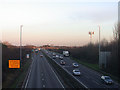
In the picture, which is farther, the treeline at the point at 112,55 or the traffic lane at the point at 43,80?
the treeline at the point at 112,55

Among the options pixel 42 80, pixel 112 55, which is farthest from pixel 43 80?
pixel 112 55

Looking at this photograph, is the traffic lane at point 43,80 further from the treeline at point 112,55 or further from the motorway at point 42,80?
the treeline at point 112,55

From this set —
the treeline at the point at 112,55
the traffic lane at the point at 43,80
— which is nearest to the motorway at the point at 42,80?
the traffic lane at the point at 43,80

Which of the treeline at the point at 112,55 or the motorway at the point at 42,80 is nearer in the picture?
the motorway at the point at 42,80

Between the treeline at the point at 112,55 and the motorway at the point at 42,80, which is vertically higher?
the treeline at the point at 112,55

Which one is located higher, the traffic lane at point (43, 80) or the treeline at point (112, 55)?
the treeline at point (112, 55)

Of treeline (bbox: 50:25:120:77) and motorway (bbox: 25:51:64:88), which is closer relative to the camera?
motorway (bbox: 25:51:64:88)

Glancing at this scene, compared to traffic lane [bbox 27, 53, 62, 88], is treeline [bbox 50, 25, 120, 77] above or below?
above

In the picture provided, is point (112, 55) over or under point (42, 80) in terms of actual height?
over

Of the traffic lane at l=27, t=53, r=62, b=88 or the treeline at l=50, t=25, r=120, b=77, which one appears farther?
the treeline at l=50, t=25, r=120, b=77

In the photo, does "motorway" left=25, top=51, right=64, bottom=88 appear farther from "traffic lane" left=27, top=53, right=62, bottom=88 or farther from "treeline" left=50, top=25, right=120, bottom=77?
"treeline" left=50, top=25, right=120, bottom=77

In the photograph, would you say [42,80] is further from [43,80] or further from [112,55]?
[112,55]

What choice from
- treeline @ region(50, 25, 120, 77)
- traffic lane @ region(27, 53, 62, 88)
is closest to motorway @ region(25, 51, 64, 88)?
traffic lane @ region(27, 53, 62, 88)

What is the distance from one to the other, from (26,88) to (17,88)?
4.18ft
